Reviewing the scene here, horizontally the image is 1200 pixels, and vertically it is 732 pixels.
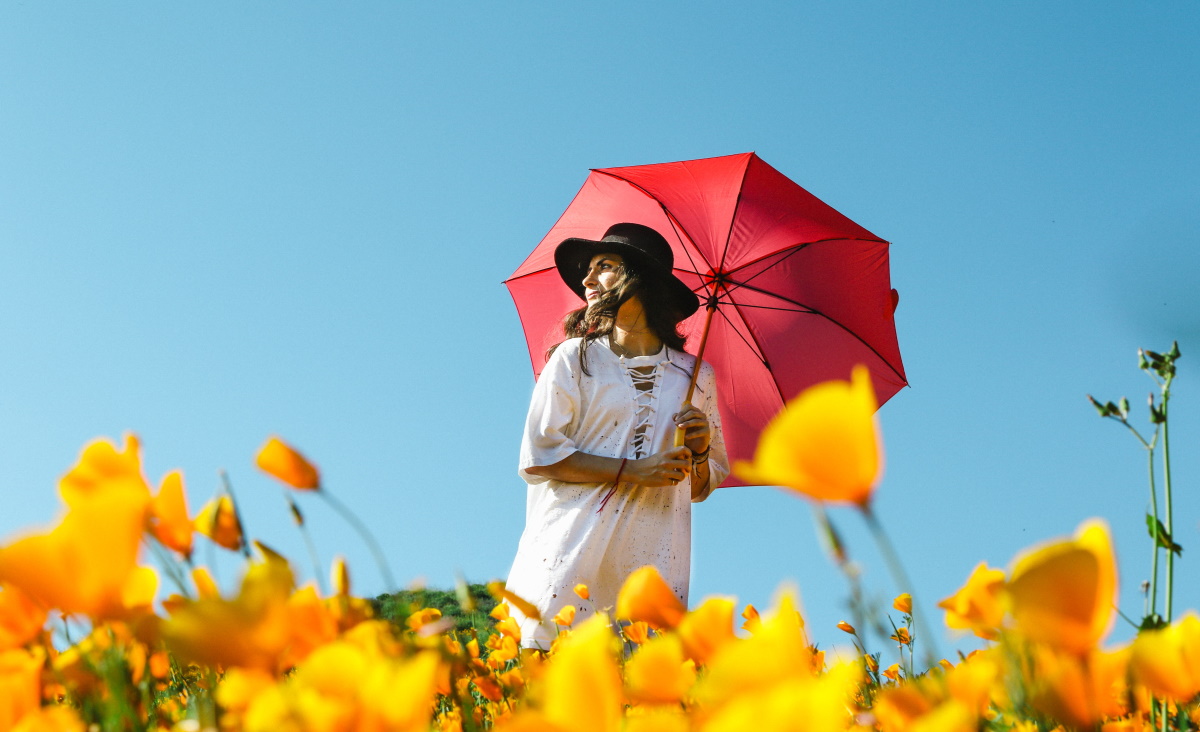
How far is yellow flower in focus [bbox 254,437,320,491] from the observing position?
32.5 inches

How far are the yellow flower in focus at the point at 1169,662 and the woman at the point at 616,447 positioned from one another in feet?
7.57

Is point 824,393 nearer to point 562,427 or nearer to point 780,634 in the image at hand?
point 780,634

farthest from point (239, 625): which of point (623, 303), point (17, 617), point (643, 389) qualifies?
point (623, 303)

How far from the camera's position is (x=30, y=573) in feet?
1.97

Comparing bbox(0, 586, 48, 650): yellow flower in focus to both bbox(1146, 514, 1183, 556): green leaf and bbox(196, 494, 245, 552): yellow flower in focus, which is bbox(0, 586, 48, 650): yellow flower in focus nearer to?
bbox(196, 494, 245, 552): yellow flower in focus

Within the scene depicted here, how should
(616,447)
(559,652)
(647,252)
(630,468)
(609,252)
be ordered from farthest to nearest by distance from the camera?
1. (609,252)
2. (647,252)
3. (616,447)
4. (630,468)
5. (559,652)

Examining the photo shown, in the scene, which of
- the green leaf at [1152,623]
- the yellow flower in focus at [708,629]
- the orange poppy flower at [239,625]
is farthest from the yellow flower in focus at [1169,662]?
the orange poppy flower at [239,625]

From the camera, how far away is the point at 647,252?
3.37 metres

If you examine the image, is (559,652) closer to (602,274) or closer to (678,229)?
(602,274)

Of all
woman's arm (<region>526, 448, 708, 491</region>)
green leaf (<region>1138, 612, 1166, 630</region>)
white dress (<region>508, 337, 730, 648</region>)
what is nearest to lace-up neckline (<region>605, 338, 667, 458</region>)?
white dress (<region>508, 337, 730, 648</region>)

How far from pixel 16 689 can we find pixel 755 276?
331cm

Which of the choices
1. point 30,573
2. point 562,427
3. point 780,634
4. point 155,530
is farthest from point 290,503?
point 562,427

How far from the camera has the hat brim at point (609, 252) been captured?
11.1 ft

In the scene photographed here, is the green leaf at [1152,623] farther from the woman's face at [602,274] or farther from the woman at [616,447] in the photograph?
the woman's face at [602,274]
